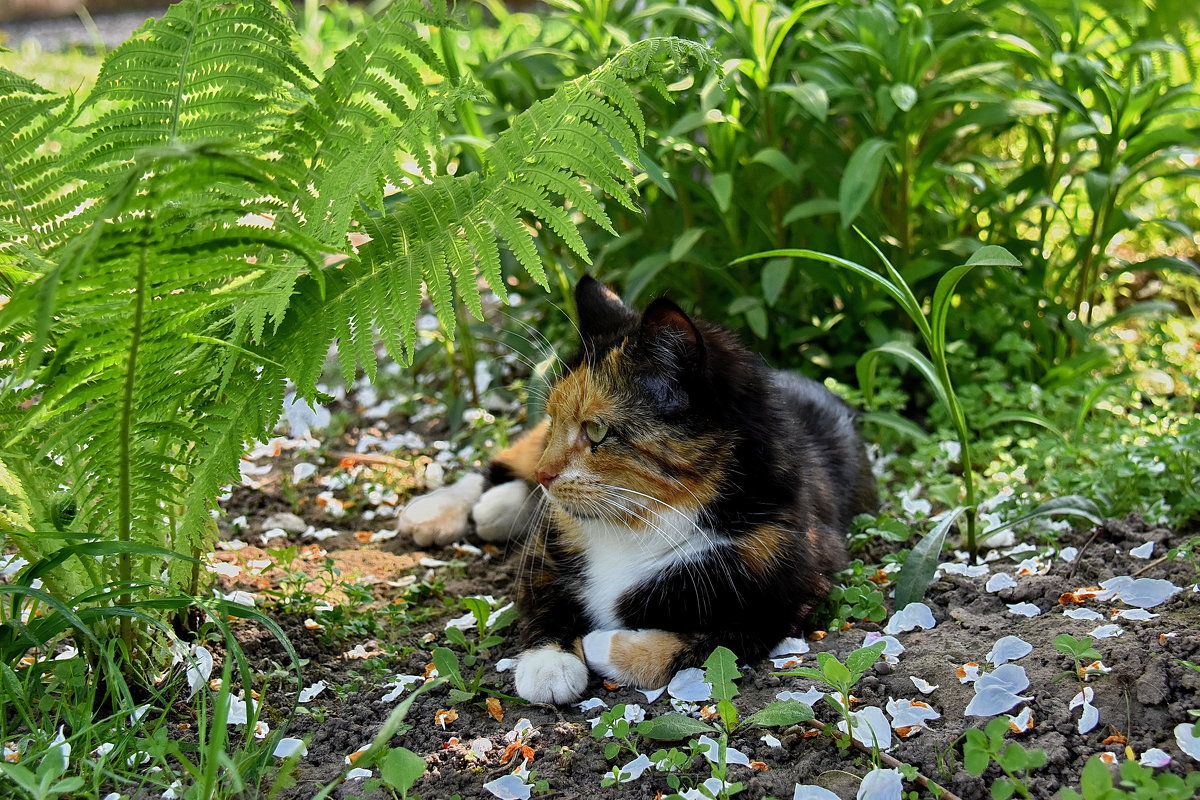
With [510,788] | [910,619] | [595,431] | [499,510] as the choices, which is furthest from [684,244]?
[510,788]

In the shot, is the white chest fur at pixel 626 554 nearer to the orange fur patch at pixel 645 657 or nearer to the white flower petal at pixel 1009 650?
the orange fur patch at pixel 645 657

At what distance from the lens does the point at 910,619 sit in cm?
271

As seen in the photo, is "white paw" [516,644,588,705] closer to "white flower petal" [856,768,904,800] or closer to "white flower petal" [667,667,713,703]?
"white flower petal" [667,667,713,703]

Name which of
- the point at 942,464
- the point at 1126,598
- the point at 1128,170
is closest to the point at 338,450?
the point at 942,464

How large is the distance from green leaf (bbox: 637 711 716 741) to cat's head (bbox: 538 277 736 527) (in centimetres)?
52

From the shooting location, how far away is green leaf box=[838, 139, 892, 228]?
3342mm

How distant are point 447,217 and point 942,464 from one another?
7.18 feet

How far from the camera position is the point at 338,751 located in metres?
2.31

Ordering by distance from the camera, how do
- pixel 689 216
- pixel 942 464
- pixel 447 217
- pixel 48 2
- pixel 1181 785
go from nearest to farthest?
pixel 1181 785 < pixel 447 217 < pixel 942 464 < pixel 689 216 < pixel 48 2

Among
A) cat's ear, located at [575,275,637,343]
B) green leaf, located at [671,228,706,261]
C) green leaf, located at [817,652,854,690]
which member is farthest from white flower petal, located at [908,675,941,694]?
green leaf, located at [671,228,706,261]

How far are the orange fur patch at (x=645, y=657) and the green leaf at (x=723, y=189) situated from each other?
63.9 inches

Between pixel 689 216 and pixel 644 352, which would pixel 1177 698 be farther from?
pixel 689 216

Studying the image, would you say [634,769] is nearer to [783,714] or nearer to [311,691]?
[783,714]

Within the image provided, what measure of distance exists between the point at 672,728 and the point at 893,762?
1.50 ft
